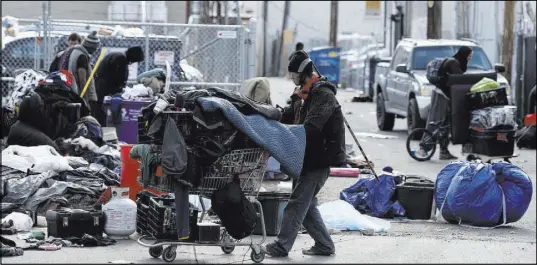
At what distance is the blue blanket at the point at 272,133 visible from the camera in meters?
8.59

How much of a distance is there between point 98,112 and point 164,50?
2890 mm

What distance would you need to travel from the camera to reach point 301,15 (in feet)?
222

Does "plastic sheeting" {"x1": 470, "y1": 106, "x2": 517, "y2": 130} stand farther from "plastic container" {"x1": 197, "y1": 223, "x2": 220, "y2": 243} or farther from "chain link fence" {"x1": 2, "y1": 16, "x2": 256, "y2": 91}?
"plastic container" {"x1": 197, "y1": 223, "x2": 220, "y2": 243}

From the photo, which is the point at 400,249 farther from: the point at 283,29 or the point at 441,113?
the point at 283,29

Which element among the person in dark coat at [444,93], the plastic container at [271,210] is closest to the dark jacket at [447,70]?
the person in dark coat at [444,93]

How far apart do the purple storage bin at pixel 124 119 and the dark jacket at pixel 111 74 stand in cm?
19

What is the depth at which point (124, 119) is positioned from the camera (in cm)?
1714

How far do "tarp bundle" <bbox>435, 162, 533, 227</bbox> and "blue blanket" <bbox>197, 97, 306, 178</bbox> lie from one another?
335 cm

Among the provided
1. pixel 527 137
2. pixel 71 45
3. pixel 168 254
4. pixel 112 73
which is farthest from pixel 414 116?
pixel 168 254

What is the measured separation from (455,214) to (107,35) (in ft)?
33.4

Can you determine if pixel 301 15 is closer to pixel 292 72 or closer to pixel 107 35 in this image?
pixel 107 35

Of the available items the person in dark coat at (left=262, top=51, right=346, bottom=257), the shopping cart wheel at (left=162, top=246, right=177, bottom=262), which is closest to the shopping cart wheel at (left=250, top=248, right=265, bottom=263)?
the person in dark coat at (left=262, top=51, right=346, bottom=257)

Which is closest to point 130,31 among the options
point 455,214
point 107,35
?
point 107,35

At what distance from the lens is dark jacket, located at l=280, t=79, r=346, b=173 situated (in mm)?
9156
